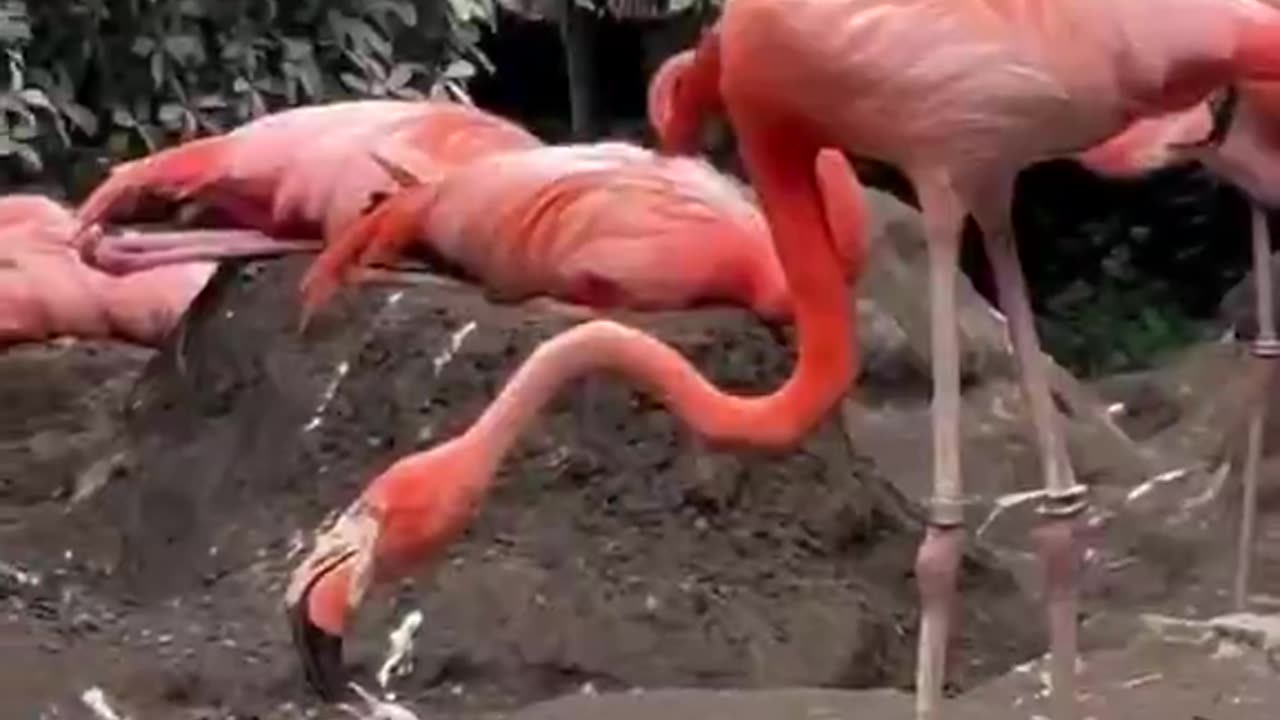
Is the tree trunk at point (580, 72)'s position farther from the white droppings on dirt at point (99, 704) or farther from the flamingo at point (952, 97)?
the flamingo at point (952, 97)

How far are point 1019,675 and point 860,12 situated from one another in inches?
46.1

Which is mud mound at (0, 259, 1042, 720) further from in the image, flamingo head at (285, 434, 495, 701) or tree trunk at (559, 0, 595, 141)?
tree trunk at (559, 0, 595, 141)

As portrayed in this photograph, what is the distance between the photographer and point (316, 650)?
9.96 feet

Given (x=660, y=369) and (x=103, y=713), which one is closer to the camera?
(x=660, y=369)

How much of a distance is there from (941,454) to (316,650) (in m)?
0.70

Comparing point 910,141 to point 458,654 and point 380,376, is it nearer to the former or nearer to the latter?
point 458,654

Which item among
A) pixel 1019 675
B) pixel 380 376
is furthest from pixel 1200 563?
pixel 380 376

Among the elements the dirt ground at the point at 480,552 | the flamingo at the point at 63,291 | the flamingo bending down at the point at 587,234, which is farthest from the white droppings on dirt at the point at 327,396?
the flamingo at the point at 63,291

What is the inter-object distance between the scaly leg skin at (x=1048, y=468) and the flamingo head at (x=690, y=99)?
1.18 feet

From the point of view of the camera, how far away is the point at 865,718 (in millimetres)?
3291

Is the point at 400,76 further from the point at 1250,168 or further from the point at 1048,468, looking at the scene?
the point at 1048,468

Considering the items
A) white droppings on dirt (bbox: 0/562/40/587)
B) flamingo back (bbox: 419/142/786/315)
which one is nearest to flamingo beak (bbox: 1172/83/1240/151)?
flamingo back (bbox: 419/142/786/315)

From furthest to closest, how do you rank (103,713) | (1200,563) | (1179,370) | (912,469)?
1. (1179,370)
2. (912,469)
3. (1200,563)
4. (103,713)

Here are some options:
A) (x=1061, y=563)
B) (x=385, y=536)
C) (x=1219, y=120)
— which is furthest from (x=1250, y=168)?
(x=385, y=536)
